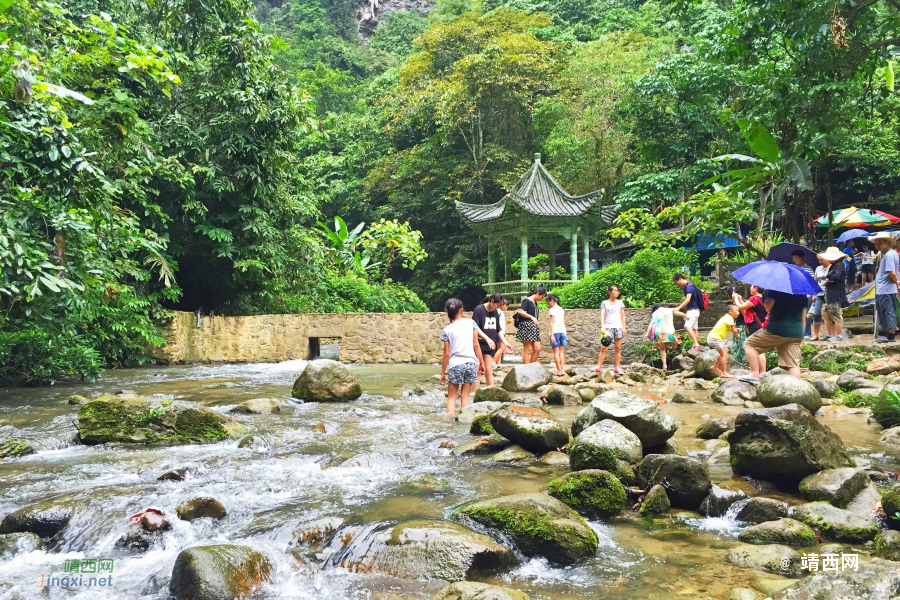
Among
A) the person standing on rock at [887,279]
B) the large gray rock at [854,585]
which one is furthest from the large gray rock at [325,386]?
the person standing on rock at [887,279]

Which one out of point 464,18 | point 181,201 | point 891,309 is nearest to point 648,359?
point 891,309

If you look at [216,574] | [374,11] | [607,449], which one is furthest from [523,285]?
[374,11]

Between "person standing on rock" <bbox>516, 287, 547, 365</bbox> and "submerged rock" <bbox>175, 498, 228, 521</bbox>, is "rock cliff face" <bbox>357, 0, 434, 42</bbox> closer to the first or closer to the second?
"person standing on rock" <bbox>516, 287, 547, 365</bbox>

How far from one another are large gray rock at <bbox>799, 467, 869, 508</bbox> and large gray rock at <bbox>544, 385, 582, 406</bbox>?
447 cm

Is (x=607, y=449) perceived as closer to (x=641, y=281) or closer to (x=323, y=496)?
(x=323, y=496)

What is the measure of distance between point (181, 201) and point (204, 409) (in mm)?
11789

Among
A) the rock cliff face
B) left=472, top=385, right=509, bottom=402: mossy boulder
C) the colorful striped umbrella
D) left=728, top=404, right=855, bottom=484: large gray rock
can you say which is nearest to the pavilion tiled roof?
the colorful striped umbrella

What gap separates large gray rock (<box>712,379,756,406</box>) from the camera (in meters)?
8.53

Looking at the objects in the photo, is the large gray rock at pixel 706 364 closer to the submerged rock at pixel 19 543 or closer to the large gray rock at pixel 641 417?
the large gray rock at pixel 641 417


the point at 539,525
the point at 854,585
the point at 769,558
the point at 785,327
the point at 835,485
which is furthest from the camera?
the point at 785,327

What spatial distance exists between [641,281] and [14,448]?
1278 cm

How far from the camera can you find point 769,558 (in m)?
3.59

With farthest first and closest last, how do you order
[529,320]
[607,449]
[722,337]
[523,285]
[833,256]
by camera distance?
[523,285] → [529,320] → [833,256] → [722,337] → [607,449]

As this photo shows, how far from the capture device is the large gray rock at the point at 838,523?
3836mm
